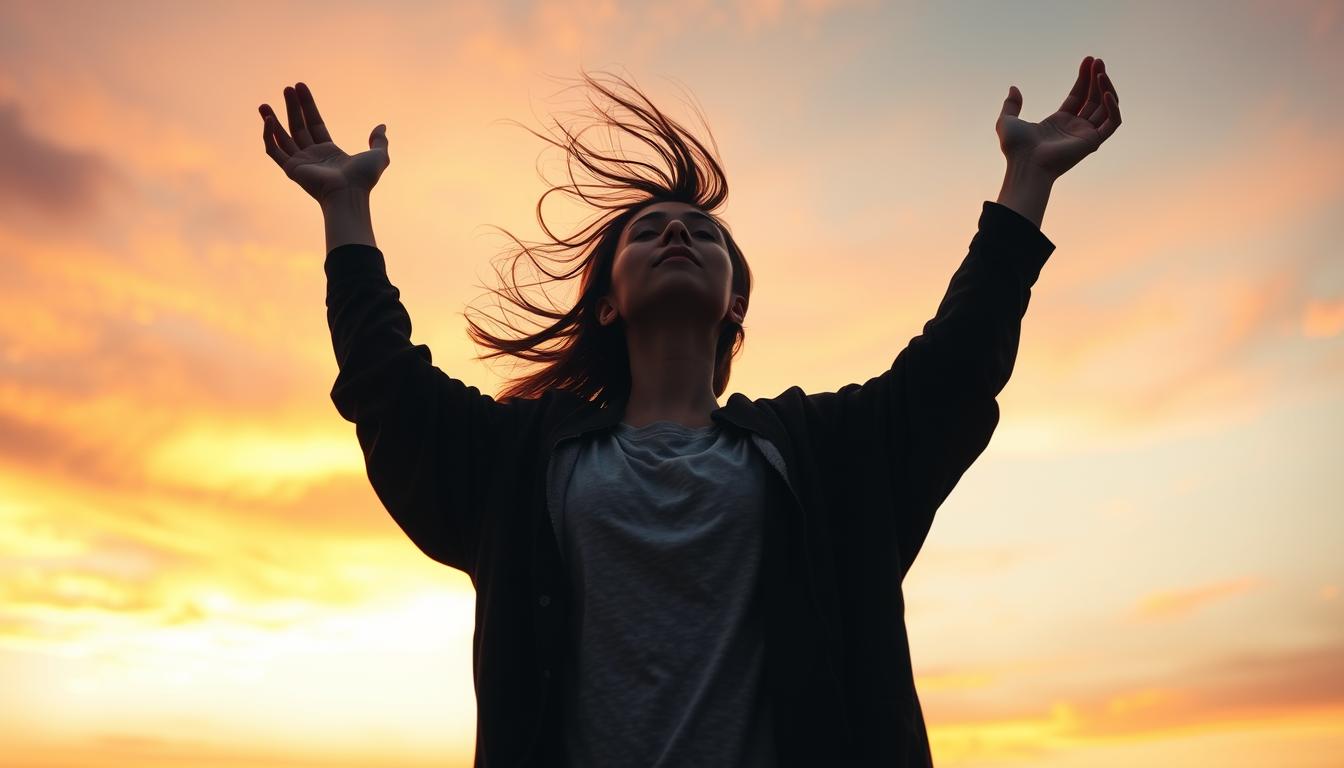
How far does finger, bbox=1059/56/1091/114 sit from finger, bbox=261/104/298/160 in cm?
240

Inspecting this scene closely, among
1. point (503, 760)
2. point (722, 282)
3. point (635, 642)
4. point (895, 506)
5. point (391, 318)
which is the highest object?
point (722, 282)

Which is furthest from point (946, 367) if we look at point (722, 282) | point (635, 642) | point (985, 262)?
point (635, 642)

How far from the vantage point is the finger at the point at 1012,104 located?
11.5ft

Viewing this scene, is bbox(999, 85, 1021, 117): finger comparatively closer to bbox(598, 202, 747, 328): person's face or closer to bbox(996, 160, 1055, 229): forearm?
bbox(996, 160, 1055, 229): forearm

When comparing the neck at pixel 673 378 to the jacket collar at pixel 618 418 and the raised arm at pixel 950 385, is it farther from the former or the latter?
the raised arm at pixel 950 385

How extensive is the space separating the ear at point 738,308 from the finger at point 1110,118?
1378 millimetres

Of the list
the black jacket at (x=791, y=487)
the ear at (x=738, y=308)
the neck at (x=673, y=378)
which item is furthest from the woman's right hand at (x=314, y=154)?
the ear at (x=738, y=308)

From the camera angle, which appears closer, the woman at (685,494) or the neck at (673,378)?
the woman at (685,494)

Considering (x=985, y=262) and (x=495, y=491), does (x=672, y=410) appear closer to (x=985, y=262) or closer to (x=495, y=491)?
(x=495, y=491)

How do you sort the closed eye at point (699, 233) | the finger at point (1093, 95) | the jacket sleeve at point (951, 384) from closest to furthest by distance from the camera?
the jacket sleeve at point (951, 384), the finger at point (1093, 95), the closed eye at point (699, 233)

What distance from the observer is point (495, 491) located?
Answer: 3152mm

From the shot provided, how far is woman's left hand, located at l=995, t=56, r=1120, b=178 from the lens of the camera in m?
3.34

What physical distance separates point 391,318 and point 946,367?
60.9 inches

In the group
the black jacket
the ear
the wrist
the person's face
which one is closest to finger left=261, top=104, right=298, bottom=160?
the wrist
